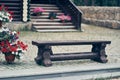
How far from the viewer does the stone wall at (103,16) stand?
71.1ft

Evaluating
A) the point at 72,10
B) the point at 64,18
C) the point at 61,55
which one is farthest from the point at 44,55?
the point at 72,10

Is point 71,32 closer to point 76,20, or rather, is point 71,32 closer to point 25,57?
point 76,20

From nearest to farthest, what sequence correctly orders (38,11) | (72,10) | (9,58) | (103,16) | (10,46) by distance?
(10,46) → (9,58) → (38,11) → (72,10) → (103,16)

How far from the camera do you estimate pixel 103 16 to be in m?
23.1

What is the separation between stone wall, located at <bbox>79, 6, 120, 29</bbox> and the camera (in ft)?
71.1

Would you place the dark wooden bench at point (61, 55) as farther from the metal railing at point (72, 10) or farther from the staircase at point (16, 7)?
the staircase at point (16, 7)

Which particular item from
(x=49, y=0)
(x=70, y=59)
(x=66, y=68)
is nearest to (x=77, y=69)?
(x=66, y=68)

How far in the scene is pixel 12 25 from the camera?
18203mm

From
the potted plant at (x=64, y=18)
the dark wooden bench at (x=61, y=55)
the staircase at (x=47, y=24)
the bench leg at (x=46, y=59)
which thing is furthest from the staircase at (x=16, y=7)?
the bench leg at (x=46, y=59)

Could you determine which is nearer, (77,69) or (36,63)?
(77,69)

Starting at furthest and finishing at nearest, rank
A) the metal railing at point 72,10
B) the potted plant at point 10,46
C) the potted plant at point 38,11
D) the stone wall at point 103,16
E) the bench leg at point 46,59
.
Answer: the stone wall at point 103,16 < the potted plant at point 38,11 < the metal railing at point 72,10 < the bench leg at point 46,59 < the potted plant at point 10,46

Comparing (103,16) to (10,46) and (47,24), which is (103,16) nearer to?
(47,24)

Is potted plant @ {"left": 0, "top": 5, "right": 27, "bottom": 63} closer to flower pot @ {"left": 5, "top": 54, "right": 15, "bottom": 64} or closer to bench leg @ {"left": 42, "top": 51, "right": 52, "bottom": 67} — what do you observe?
flower pot @ {"left": 5, "top": 54, "right": 15, "bottom": 64}

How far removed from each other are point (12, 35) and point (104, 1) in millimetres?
17365
